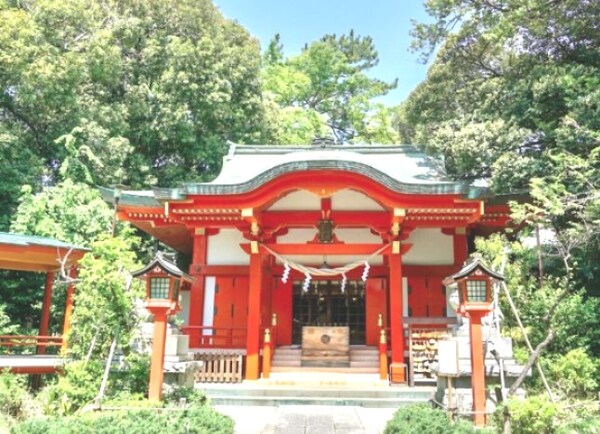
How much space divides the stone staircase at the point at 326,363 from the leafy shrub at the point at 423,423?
14.3 feet

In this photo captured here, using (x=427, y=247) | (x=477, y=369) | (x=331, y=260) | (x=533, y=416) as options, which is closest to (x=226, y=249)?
(x=331, y=260)

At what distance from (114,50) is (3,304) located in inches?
377

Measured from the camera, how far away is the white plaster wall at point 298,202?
10312 mm

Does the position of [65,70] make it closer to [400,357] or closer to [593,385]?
[400,357]

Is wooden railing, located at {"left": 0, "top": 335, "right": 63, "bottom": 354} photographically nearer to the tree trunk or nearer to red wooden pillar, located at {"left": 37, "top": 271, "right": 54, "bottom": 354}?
red wooden pillar, located at {"left": 37, "top": 271, "right": 54, "bottom": 354}

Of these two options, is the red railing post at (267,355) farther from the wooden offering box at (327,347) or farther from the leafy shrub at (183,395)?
the leafy shrub at (183,395)

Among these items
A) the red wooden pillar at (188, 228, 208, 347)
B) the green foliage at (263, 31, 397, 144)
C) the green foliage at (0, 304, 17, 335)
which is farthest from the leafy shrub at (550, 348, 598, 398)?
the green foliage at (263, 31, 397, 144)

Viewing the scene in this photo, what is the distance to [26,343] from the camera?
10.9 metres

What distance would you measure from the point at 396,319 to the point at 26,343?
8.40 meters

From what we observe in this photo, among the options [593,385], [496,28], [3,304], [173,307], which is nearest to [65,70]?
[3,304]

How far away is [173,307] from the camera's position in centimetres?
713

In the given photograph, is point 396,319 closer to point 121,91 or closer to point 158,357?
point 158,357

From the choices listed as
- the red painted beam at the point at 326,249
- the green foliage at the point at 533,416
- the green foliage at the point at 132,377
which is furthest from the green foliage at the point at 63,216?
the green foliage at the point at 533,416

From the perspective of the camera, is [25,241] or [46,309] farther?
[46,309]
